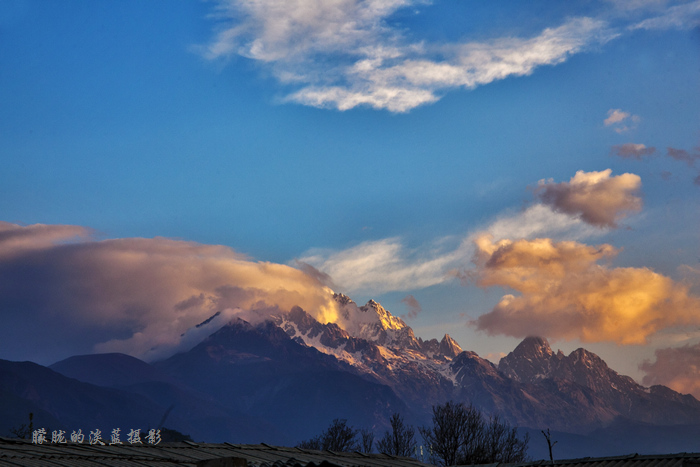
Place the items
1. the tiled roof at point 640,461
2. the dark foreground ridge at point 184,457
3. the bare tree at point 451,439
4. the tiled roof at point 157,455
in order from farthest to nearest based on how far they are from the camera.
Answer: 1. the bare tree at point 451,439
2. the tiled roof at point 640,461
3. the dark foreground ridge at point 184,457
4. the tiled roof at point 157,455

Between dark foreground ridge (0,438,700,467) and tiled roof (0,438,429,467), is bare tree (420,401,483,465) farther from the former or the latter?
dark foreground ridge (0,438,700,467)

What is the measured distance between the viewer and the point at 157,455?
43.4m

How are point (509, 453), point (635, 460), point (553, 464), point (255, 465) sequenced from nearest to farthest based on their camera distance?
1. point (255, 465)
2. point (635, 460)
3. point (553, 464)
4. point (509, 453)

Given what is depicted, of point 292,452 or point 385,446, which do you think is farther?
point 385,446

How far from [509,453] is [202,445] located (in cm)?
7221

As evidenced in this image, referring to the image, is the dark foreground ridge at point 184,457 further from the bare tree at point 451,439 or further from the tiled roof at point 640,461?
the bare tree at point 451,439

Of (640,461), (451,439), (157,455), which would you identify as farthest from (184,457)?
(451,439)

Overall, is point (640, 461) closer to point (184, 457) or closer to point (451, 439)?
point (184, 457)

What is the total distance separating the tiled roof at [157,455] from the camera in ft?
120

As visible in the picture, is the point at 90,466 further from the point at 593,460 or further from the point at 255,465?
the point at 593,460

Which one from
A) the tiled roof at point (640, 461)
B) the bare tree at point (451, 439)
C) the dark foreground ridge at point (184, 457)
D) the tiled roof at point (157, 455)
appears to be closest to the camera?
the tiled roof at point (157, 455)

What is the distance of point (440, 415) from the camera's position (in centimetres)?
11975

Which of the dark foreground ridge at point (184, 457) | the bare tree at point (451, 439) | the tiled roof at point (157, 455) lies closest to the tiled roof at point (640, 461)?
the dark foreground ridge at point (184, 457)

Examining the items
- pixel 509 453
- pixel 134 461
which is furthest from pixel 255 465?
pixel 509 453
